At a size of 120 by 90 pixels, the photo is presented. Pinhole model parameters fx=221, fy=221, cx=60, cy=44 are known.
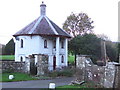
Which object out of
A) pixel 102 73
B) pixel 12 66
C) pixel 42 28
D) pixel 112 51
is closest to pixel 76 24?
pixel 112 51

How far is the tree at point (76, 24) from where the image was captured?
4859 centimetres

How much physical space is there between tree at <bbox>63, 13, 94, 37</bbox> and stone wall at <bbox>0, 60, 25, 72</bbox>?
22353mm

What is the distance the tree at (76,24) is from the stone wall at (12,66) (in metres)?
22.4

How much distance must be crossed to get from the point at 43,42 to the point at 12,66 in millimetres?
7307

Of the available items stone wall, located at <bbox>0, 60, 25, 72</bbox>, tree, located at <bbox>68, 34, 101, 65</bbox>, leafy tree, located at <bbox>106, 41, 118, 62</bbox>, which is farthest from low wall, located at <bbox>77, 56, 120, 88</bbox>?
leafy tree, located at <bbox>106, 41, 118, 62</bbox>

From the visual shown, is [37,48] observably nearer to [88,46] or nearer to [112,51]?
[88,46]

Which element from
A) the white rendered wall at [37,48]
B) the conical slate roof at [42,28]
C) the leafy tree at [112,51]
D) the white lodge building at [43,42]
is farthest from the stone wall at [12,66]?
the leafy tree at [112,51]

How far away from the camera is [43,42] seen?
110 ft

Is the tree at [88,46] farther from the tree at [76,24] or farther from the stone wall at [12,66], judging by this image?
the stone wall at [12,66]

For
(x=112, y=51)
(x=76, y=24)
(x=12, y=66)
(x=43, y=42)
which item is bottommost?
(x=12, y=66)

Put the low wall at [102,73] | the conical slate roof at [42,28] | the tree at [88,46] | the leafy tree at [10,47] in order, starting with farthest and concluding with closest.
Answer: the leafy tree at [10,47]
the tree at [88,46]
the conical slate roof at [42,28]
the low wall at [102,73]

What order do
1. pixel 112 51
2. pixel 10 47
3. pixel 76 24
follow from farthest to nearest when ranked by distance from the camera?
pixel 10 47 → pixel 76 24 → pixel 112 51

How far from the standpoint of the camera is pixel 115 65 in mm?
12125

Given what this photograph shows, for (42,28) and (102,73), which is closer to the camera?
(102,73)
